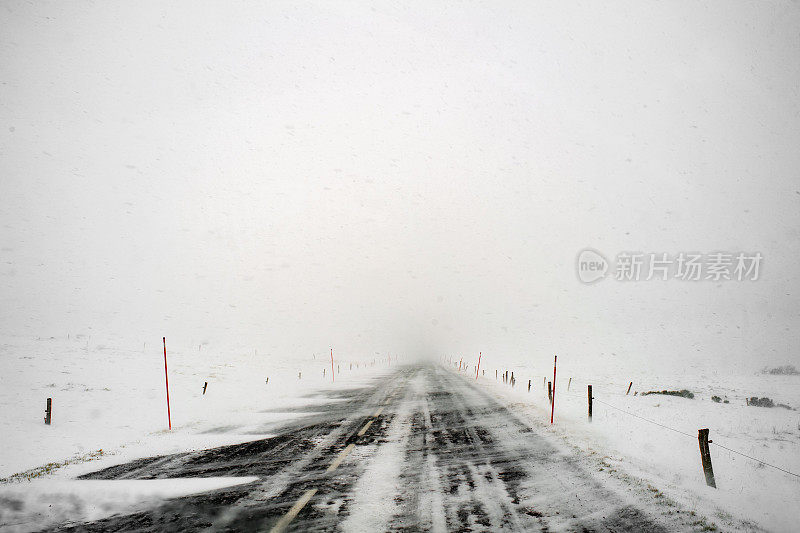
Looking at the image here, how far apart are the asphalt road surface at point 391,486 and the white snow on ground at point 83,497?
29cm

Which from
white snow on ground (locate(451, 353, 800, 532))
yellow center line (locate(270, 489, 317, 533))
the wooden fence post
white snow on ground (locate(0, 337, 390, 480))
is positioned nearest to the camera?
yellow center line (locate(270, 489, 317, 533))

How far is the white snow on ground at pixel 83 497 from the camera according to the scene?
15.6ft

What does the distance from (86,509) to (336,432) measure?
5437 millimetres

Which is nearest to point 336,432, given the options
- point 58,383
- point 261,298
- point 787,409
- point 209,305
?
point 58,383

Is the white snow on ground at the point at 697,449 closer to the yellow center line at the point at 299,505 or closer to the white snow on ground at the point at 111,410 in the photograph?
the yellow center line at the point at 299,505

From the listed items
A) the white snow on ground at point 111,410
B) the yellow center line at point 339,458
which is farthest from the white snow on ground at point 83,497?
the yellow center line at point 339,458

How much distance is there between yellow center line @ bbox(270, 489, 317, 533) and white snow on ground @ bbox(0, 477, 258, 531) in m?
1.37

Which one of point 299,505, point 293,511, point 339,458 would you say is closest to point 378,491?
point 299,505

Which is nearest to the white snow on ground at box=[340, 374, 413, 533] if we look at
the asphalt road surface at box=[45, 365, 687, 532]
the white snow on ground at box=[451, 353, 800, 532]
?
the asphalt road surface at box=[45, 365, 687, 532]

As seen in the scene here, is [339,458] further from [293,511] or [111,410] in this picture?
[111,410]

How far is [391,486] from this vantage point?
573 cm

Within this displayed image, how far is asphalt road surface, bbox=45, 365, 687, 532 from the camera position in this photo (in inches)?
177

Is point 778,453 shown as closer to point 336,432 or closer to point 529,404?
point 529,404

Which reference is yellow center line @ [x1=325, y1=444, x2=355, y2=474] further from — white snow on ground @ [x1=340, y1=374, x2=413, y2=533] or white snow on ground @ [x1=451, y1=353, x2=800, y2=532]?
white snow on ground @ [x1=451, y1=353, x2=800, y2=532]
